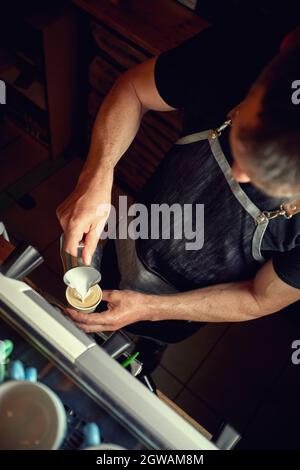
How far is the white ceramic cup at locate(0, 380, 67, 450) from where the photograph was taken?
2.92ft

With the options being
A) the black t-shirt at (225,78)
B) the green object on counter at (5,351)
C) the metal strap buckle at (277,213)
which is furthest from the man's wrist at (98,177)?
the green object on counter at (5,351)

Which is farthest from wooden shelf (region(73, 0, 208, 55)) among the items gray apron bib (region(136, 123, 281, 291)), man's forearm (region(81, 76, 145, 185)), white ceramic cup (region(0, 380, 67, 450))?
white ceramic cup (region(0, 380, 67, 450))

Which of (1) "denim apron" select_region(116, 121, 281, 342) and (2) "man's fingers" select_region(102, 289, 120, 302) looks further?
(2) "man's fingers" select_region(102, 289, 120, 302)

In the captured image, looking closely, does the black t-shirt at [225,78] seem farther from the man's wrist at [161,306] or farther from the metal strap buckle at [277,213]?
the man's wrist at [161,306]

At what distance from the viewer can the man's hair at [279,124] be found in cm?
95

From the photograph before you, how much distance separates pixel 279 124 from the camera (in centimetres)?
96

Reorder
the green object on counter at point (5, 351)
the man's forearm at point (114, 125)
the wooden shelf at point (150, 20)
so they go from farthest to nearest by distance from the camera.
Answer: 1. the wooden shelf at point (150, 20)
2. the man's forearm at point (114, 125)
3. the green object on counter at point (5, 351)

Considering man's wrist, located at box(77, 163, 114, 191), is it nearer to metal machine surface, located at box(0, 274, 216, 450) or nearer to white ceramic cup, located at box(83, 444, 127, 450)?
metal machine surface, located at box(0, 274, 216, 450)

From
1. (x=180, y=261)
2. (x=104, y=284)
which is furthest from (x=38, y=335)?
(x=104, y=284)

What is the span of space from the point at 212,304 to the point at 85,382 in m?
0.87

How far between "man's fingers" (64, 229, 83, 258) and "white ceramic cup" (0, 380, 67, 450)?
0.67 m

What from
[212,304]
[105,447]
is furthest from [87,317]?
[105,447]

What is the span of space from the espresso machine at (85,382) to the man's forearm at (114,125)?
77cm
